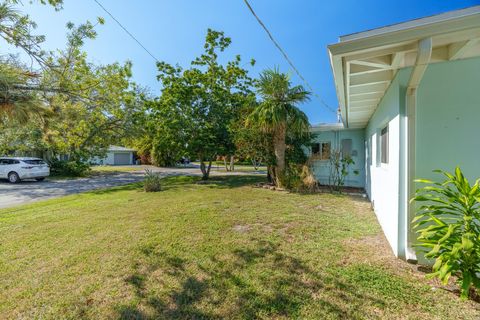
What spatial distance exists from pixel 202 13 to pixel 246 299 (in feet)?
25.0

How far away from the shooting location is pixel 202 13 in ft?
23.6

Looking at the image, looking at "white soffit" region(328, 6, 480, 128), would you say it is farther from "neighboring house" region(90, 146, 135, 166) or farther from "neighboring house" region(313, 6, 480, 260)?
"neighboring house" region(90, 146, 135, 166)

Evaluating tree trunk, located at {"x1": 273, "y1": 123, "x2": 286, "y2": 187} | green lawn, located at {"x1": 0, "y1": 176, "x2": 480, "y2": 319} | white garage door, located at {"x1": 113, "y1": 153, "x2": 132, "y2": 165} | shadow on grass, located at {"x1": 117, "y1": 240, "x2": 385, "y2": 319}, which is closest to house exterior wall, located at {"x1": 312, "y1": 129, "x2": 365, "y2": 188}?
tree trunk, located at {"x1": 273, "y1": 123, "x2": 286, "y2": 187}

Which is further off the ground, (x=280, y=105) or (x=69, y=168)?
(x=280, y=105)

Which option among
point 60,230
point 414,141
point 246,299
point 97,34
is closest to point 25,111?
point 97,34

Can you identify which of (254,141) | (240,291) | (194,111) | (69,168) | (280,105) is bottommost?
(240,291)

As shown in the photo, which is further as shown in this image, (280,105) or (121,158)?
(121,158)

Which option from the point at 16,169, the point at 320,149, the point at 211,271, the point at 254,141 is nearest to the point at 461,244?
the point at 211,271

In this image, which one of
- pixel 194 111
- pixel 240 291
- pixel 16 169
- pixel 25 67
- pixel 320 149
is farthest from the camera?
pixel 16 169

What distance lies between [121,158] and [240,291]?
40341mm

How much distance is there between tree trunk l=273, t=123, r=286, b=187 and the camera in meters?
10.6

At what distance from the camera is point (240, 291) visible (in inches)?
113

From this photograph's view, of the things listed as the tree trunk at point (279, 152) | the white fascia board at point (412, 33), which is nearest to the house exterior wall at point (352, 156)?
the tree trunk at point (279, 152)

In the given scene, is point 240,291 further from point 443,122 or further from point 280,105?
point 280,105
